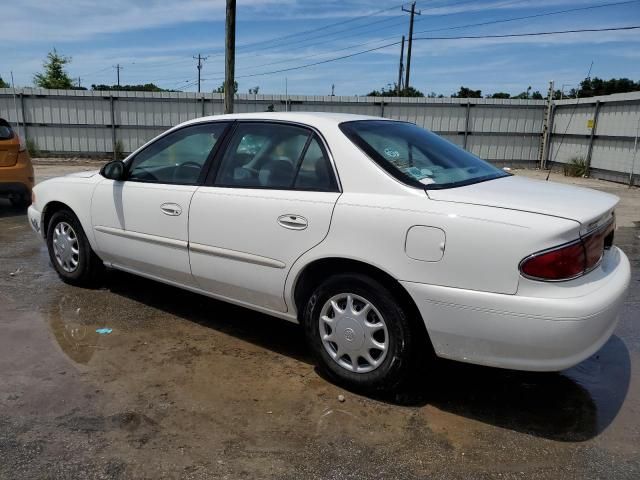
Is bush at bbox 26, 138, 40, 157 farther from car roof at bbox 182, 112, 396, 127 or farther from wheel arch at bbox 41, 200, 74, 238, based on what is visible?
car roof at bbox 182, 112, 396, 127

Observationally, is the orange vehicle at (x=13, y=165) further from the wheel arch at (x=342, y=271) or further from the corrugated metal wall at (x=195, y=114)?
the corrugated metal wall at (x=195, y=114)

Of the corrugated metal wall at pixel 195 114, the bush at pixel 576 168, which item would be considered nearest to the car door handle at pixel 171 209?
the corrugated metal wall at pixel 195 114

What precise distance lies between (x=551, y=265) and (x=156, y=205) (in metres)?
2.74

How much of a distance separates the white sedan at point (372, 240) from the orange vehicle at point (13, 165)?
4.71 meters

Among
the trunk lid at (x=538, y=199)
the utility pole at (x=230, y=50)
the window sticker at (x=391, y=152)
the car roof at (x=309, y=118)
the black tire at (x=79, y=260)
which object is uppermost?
the utility pole at (x=230, y=50)

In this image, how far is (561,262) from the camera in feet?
8.45

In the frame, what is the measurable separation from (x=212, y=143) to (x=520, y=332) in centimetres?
245

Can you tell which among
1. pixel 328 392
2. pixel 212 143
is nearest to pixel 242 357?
pixel 328 392

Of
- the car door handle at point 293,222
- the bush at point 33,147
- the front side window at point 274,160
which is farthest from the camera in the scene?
the bush at point 33,147

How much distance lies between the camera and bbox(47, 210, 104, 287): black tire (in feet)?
15.8

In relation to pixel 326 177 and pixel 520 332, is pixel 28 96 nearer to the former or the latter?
pixel 326 177

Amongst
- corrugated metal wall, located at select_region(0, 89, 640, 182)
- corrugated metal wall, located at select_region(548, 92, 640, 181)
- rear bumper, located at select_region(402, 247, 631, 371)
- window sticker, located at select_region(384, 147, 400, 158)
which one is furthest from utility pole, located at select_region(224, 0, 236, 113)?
rear bumper, located at select_region(402, 247, 631, 371)

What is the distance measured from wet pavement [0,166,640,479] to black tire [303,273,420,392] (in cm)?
12

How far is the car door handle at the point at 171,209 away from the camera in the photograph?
3.89m
